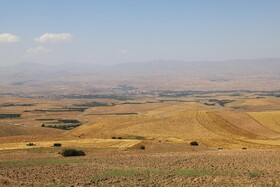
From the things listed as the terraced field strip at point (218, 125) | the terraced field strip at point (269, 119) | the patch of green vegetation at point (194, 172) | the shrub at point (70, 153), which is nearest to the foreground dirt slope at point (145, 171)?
the patch of green vegetation at point (194, 172)

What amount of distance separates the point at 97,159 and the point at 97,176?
7.77 meters

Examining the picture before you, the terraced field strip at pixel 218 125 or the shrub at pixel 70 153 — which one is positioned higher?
the shrub at pixel 70 153

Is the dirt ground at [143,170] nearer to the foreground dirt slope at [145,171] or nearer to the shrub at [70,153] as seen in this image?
the foreground dirt slope at [145,171]

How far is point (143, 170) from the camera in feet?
81.9

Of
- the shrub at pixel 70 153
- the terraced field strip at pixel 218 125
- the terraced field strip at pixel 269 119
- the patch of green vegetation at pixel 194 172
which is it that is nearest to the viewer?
the patch of green vegetation at pixel 194 172

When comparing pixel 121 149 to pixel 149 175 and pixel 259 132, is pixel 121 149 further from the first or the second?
pixel 259 132

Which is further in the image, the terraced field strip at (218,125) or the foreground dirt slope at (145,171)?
the terraced field strip at (218,125)

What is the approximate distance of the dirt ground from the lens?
2134 cm

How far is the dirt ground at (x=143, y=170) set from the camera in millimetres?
21344

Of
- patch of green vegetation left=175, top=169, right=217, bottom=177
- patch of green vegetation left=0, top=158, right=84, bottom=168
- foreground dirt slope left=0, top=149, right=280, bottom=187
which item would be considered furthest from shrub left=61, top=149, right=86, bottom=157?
patch of green vegetation left=175, top=169, right=217, bottom=177

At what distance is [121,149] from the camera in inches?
1580

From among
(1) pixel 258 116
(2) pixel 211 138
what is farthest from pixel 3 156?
(1) pixel 258 116

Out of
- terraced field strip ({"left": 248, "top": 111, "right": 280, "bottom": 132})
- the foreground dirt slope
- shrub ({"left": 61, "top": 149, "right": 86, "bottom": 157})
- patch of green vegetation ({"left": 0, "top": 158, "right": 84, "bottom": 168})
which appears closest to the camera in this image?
the foreground dirt slope

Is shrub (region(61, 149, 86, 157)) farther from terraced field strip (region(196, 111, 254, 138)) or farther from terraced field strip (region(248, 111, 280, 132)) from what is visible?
terraced field strip (region(248, 111, 280, 132))
